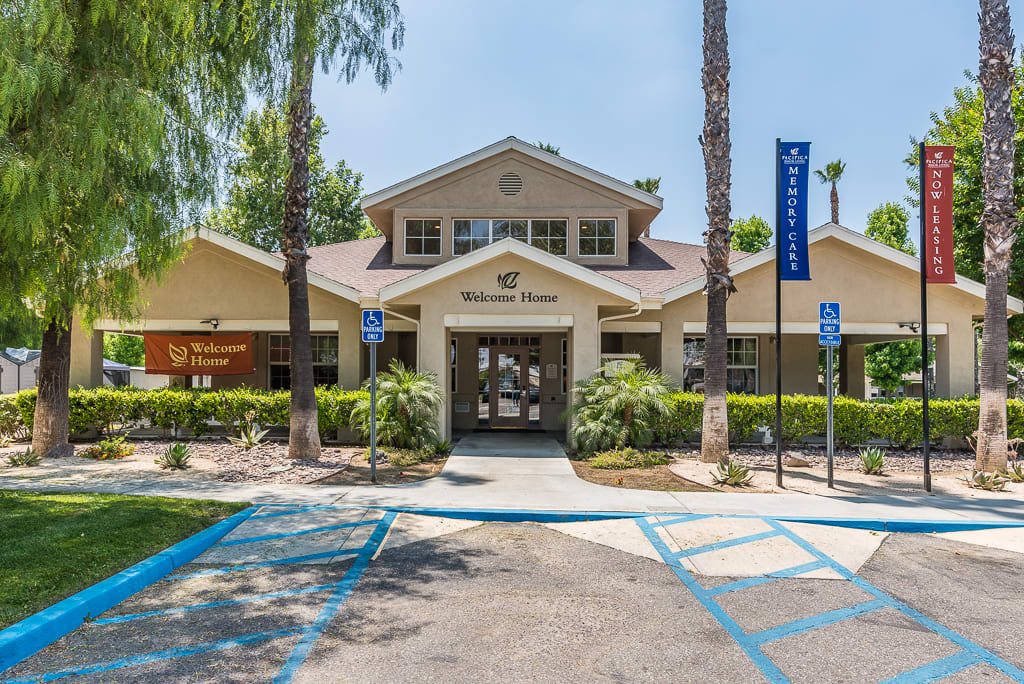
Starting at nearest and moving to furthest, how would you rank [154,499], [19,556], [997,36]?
[19,556]
[154,499]
[997,36]

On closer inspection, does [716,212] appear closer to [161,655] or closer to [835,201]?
[161,655]

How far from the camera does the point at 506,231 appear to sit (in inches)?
687

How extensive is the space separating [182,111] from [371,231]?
33.2m

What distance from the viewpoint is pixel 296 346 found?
11.6 meters

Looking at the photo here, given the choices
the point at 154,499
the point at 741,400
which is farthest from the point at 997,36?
the point at 154,499

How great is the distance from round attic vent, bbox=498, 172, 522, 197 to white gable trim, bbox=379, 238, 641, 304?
477cm

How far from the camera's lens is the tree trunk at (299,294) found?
11.3 meters

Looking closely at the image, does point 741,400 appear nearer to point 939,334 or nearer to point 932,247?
point 932,247

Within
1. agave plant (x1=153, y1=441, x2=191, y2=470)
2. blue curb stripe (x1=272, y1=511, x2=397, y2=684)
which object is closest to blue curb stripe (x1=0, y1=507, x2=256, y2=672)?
blue curb stripe (x1=272, y1=511, x2=397, y2=684)

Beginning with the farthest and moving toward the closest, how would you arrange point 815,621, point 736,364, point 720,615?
point 736,364, point 720,615, point 815,621

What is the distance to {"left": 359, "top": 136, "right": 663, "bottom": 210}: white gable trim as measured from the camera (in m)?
17.1

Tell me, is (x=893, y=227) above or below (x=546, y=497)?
above

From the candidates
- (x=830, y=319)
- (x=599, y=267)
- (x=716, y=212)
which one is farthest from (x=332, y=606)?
(x=599, y=267)

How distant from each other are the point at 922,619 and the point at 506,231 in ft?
45.9
